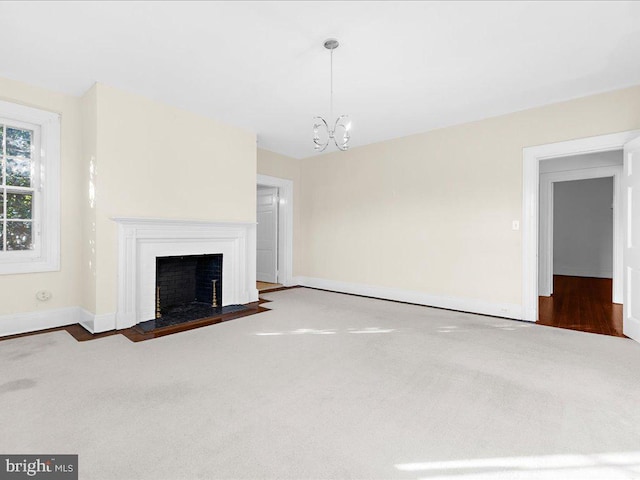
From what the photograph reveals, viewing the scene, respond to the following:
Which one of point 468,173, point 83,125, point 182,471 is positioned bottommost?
point 182,471

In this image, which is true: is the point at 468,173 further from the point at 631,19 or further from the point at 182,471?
the point at 182,471

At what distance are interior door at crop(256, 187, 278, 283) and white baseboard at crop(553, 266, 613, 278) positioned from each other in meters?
7.47

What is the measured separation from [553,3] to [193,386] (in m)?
3.70

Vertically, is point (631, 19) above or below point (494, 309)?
above

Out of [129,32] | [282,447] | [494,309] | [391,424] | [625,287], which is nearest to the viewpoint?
[282,447]

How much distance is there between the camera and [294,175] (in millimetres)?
6871

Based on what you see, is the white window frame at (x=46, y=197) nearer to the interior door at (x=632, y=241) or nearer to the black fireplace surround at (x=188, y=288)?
the black fireplace surround at (x=188, y=288)

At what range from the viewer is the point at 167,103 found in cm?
410

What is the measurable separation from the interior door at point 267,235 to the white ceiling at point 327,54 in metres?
2.84

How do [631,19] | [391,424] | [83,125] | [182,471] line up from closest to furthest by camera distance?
[182,471]
[391,424]
[631,19]
[83,125]

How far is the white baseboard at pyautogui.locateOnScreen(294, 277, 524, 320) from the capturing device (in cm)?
440

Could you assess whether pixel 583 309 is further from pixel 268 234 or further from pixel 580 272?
pixel 268 234

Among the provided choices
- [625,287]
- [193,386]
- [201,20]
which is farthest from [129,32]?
[625,287]

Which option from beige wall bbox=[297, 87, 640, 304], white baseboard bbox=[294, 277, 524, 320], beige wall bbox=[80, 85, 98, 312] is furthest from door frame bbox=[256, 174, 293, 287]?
beige wall bbox=[80, 85, 98, 312]
